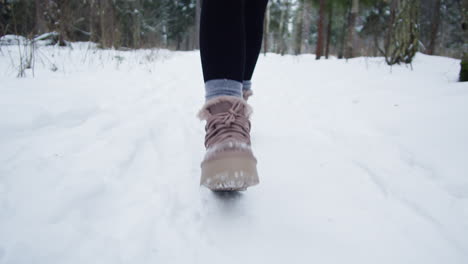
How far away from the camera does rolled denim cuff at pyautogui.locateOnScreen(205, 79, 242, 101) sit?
2.08ft

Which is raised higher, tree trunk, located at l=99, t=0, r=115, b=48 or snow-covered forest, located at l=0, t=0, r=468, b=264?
tree trunk, located at l=99, t=0, r=115, b=48

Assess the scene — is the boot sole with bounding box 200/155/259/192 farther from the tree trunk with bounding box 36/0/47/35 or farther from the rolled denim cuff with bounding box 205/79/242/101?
the tree trunk with bounding box 36/0/47/35

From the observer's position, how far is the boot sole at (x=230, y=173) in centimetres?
50

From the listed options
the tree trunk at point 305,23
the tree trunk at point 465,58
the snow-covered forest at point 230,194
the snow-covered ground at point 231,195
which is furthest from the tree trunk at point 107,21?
the tree trunk at point 305,23

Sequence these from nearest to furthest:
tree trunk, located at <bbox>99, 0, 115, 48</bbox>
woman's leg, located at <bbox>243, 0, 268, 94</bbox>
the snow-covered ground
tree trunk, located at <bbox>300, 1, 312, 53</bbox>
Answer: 1. the snow-covered ground
2. woman's leg, located at <bbox>243, 0, 268, 94</bbox>
3. tree trunk, located at <bbox>99, 0, 115, 48</bbox>
4. tree trunk, located at <bbox>300, 1, 312, 53</bbox>

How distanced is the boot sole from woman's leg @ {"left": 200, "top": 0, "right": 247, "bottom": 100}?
0.20m

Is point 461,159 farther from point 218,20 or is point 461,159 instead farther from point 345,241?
point 218,20

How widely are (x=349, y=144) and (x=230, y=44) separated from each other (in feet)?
1.96

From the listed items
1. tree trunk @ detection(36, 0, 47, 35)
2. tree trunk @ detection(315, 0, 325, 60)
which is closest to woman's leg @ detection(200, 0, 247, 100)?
tree trunk @ detection(36, 0, 47, 35)

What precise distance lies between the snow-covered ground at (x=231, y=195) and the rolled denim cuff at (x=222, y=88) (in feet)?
0.80

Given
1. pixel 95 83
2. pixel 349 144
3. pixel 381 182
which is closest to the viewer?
pixel 381 182

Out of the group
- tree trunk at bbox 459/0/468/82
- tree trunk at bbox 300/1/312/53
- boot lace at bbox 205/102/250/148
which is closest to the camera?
boot lace at bbox 205/102/250/148

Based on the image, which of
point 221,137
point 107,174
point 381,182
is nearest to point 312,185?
point 381,182

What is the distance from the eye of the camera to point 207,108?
0.65 m
